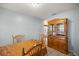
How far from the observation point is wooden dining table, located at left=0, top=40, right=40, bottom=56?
121 cm

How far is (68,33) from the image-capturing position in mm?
1246

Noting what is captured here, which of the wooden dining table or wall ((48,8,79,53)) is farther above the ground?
wall ((48,8,79,53))

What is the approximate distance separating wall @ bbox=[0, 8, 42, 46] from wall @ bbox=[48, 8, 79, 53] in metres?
0.45

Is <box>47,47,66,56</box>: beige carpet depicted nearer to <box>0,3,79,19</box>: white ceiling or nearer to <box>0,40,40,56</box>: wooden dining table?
<box>0,40,40,56</box>: wooden dining table

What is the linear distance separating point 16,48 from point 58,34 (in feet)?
2.43

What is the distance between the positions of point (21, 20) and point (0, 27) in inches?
13.6

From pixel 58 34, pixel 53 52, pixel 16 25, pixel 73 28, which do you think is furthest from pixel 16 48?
pixel 73 28

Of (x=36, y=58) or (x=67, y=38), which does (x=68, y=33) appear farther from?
(x=36, y=58)

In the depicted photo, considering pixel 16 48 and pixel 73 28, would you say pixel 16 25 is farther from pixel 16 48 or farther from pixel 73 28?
pixel 73 28

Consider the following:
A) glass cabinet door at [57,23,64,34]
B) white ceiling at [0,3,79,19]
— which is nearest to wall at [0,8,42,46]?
white ceiling at [0,3,79,19]

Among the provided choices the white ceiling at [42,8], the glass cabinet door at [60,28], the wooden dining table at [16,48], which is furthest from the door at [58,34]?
the wooden dining table at [16,48]

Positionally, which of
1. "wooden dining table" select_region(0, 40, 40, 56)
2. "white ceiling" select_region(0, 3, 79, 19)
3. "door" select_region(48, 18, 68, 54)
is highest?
"white ceiling" select_region(0, 3, 79, 19)

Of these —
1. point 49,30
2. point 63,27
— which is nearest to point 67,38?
point 63,27

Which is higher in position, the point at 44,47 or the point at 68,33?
the point at 68,33
